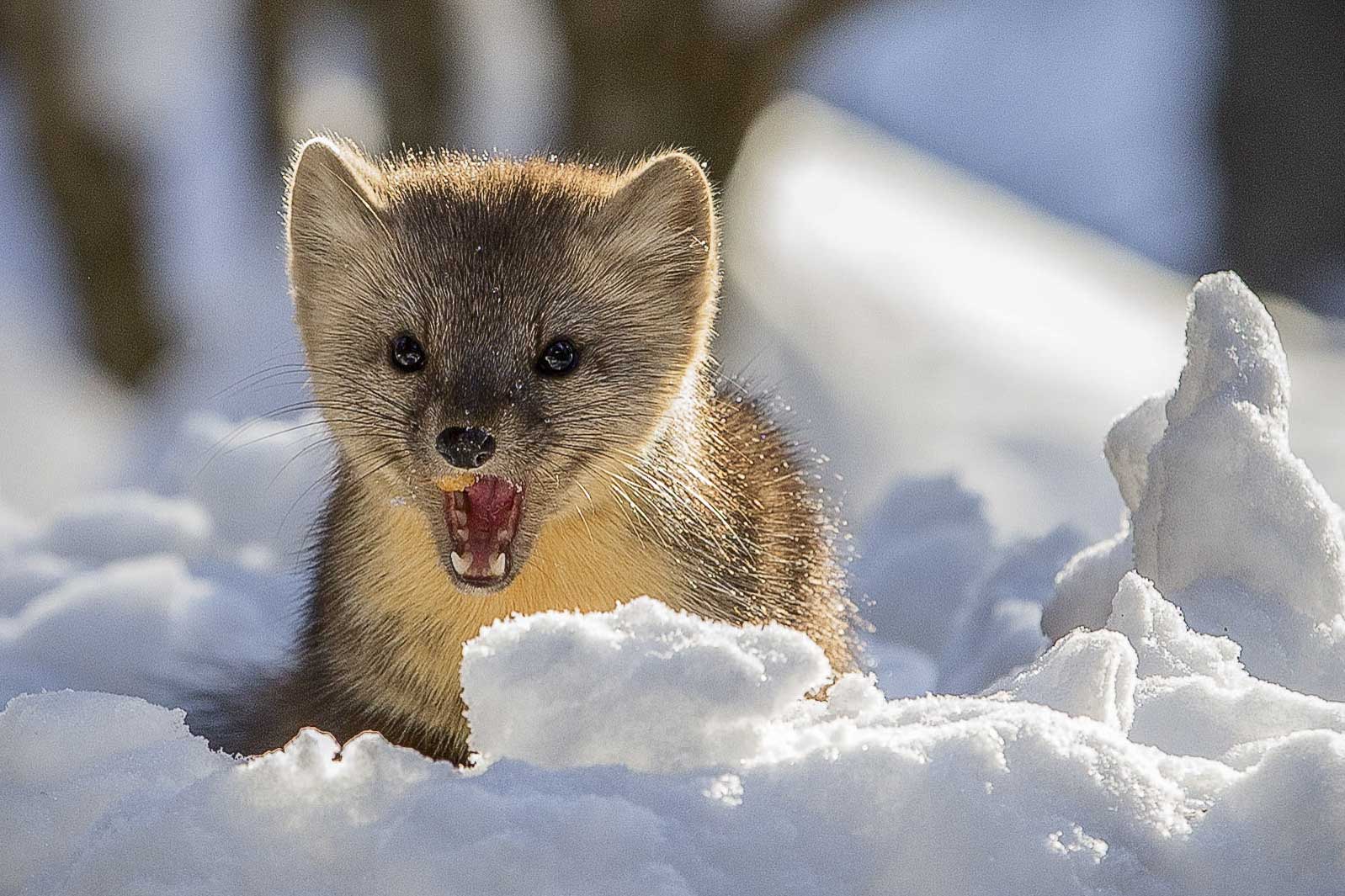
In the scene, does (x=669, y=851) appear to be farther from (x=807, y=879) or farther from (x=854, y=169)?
(x=854, y=169)

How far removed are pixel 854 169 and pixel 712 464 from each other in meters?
6.21

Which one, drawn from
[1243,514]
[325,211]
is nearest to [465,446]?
[325,211]

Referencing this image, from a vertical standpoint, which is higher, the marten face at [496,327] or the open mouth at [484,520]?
the marten face at [496,327]

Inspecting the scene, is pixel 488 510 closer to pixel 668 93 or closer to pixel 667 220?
pixel 667 220

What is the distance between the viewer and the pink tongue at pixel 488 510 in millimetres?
2850

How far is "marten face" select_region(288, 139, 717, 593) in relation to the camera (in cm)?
283

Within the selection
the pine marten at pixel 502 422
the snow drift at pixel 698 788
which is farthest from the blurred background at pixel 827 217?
the snow drift at pixel 698 788

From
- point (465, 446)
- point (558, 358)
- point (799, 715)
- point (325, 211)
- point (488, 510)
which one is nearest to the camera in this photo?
point (799, 715)

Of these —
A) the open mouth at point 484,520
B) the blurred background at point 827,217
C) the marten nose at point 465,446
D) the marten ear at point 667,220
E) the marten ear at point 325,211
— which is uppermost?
the marten ear at point 667,220

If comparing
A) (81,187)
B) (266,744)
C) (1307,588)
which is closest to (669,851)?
(1307,588)

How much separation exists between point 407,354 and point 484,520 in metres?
0.31

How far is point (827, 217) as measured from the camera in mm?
7801

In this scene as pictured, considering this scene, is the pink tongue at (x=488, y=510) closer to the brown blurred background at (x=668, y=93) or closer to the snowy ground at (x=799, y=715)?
the snowy ground at (x=799, y=715)

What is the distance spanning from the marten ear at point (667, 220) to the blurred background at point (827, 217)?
3.36 ft
